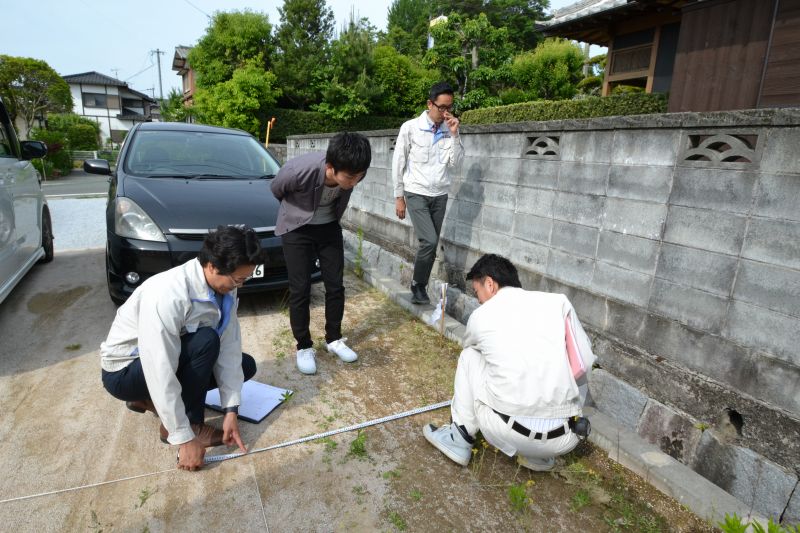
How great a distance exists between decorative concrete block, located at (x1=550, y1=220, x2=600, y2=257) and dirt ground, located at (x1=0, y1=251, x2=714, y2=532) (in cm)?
125

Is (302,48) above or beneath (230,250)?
above

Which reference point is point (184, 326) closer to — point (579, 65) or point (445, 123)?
point (445, 123)

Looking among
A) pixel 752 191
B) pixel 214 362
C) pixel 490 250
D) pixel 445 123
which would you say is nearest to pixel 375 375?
pixel 214 362

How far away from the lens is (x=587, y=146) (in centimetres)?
301

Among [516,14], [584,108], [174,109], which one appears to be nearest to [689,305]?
[584,108]

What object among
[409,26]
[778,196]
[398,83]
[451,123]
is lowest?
[778,196]

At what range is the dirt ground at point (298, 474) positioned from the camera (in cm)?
192

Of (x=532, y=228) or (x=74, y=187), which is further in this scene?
(x=74, y=187)

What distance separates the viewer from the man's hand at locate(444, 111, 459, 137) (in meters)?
3.72

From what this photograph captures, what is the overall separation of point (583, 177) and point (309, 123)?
59.8 feet

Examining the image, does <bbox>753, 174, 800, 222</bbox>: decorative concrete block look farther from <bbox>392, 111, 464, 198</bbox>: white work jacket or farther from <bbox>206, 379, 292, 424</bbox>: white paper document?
<bbox>206, 379, 292, 424</bbox>: white paper document

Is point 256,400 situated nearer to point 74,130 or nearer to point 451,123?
point 451,123

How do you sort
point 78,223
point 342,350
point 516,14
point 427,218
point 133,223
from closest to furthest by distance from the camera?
point 342,350 → point 133,223 → point 427,218 → point 78,223 → point 516,14

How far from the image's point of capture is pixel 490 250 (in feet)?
13.0
